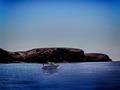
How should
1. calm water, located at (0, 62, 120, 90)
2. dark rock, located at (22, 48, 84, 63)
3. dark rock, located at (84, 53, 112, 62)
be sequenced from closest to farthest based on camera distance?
calm water, located at (0, 62, 120, 90), dark rock, located at (22, 48, 84, 63), dark rock, located at (84, 53, 112, 62)

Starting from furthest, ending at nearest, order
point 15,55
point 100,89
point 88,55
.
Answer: point 88,55 → point 15,55 → point 100,89

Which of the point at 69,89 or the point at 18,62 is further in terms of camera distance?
the point at 18,62

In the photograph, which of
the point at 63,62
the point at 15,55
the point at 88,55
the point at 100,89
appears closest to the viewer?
the point at 100,89

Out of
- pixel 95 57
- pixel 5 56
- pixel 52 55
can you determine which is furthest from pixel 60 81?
pixel 95 57

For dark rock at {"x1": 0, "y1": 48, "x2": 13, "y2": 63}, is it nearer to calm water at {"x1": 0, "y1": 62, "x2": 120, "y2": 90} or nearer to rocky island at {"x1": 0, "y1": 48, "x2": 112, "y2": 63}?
rocky island at {"x1": 0, "y1": 48, "x2": 112, "y2": 63}

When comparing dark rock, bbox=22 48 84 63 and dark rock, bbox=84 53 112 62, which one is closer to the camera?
dark rock, bbox=22 48 84 63

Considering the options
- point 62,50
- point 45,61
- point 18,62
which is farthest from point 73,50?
point 18,62

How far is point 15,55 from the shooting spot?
348 ft

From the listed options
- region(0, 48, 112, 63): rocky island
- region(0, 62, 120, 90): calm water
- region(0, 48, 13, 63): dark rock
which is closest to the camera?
region(0, 62, 120, 90): calm water

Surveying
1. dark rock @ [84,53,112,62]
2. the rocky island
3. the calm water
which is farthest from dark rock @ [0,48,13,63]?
the calm water

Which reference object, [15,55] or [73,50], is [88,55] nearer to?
[73,50]

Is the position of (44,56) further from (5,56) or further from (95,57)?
(95,57)

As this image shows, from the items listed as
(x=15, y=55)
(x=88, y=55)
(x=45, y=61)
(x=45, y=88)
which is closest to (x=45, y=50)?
(x=45, y=61)

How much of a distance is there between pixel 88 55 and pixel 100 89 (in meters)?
94.4
